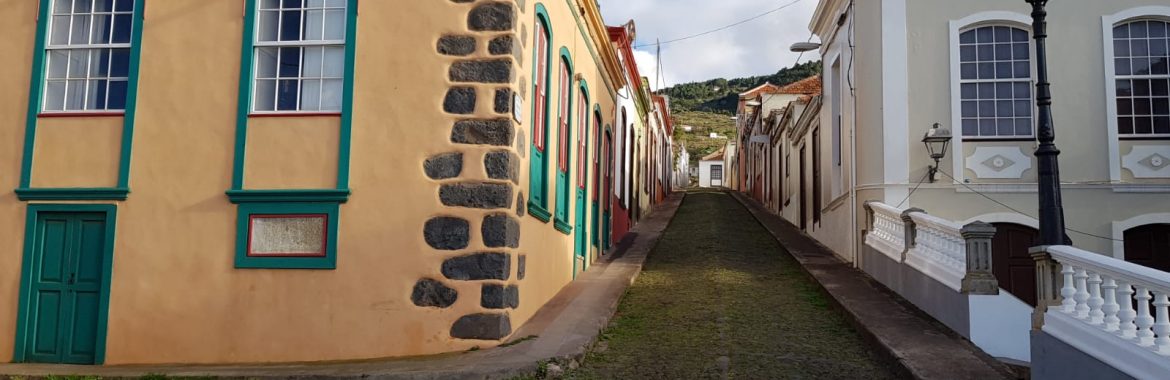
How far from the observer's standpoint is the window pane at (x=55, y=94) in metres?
8.83

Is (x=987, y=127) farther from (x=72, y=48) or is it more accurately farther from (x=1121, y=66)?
(x=72, y=48)

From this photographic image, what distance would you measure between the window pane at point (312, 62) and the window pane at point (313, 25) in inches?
4.6

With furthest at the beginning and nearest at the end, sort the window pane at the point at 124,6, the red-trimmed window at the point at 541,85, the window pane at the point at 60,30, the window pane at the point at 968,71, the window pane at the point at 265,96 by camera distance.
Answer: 1. the window pane at the point at 968,71
2. the red-trimmed window at the point at 541,85
3. the window pane at the point at 60,30
4. the window pane at the point at 124,6
5. the window pane at the point at 265,96

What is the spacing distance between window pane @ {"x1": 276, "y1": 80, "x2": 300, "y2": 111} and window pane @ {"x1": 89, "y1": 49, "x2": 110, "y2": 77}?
5.97 feet

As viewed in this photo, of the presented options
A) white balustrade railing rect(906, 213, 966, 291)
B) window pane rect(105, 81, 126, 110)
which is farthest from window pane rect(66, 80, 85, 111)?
white balustrade railing rect(906, 213, 966, 291)

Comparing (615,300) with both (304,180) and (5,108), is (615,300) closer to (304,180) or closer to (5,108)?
(304,180)

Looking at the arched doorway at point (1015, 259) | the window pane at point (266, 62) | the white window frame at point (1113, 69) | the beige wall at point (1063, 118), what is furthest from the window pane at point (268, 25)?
the white window frame at point (1113, 69)

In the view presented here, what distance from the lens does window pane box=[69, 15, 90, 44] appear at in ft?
29.1

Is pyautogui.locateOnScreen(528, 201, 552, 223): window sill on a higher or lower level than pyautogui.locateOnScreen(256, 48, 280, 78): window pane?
lower

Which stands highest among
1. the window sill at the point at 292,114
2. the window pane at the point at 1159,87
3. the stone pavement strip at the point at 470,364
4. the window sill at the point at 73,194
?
the window pane at the point at 1159,87

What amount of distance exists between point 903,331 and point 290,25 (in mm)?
6395

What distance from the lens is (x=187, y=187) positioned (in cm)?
830

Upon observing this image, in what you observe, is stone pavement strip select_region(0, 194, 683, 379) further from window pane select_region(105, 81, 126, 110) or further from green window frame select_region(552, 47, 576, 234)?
window pane select_region(105, 81, 126, 110)

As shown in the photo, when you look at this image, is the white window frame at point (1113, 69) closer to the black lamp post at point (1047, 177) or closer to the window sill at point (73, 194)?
the black lamp post at point (1047, 177)
